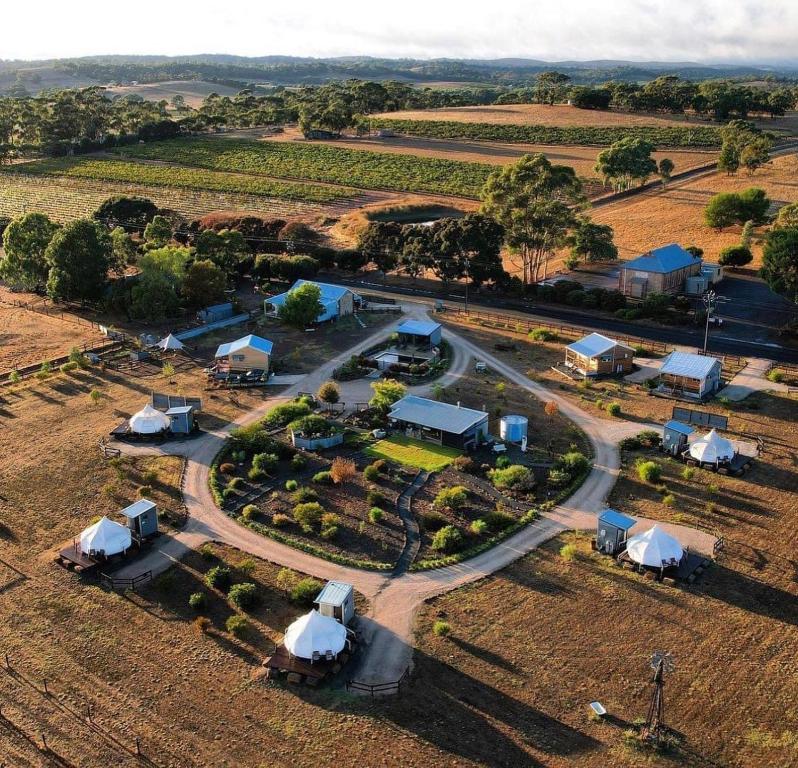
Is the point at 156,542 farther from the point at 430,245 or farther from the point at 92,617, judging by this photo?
the point at 430,245

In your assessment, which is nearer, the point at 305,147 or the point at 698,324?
the point at 698,324

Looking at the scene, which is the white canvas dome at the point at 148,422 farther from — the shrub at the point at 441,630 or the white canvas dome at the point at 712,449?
the white canvas dome at the point at 712,449

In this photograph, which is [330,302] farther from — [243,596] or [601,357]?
[243,596]

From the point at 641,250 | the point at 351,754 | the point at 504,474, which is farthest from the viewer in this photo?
the point at 641,250

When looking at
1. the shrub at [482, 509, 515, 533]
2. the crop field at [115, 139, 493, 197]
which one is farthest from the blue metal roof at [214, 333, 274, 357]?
the crop field at [115, 139, 493, 197]

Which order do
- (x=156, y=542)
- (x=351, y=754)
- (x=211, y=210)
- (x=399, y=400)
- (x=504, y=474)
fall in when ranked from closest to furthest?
(x=351, y=754), (x=156, y=542), (x=504, y=474), (x=399, y=400), (x=211, y=210)

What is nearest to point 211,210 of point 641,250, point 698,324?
point 641,250

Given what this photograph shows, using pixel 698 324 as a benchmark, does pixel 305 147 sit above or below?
above
